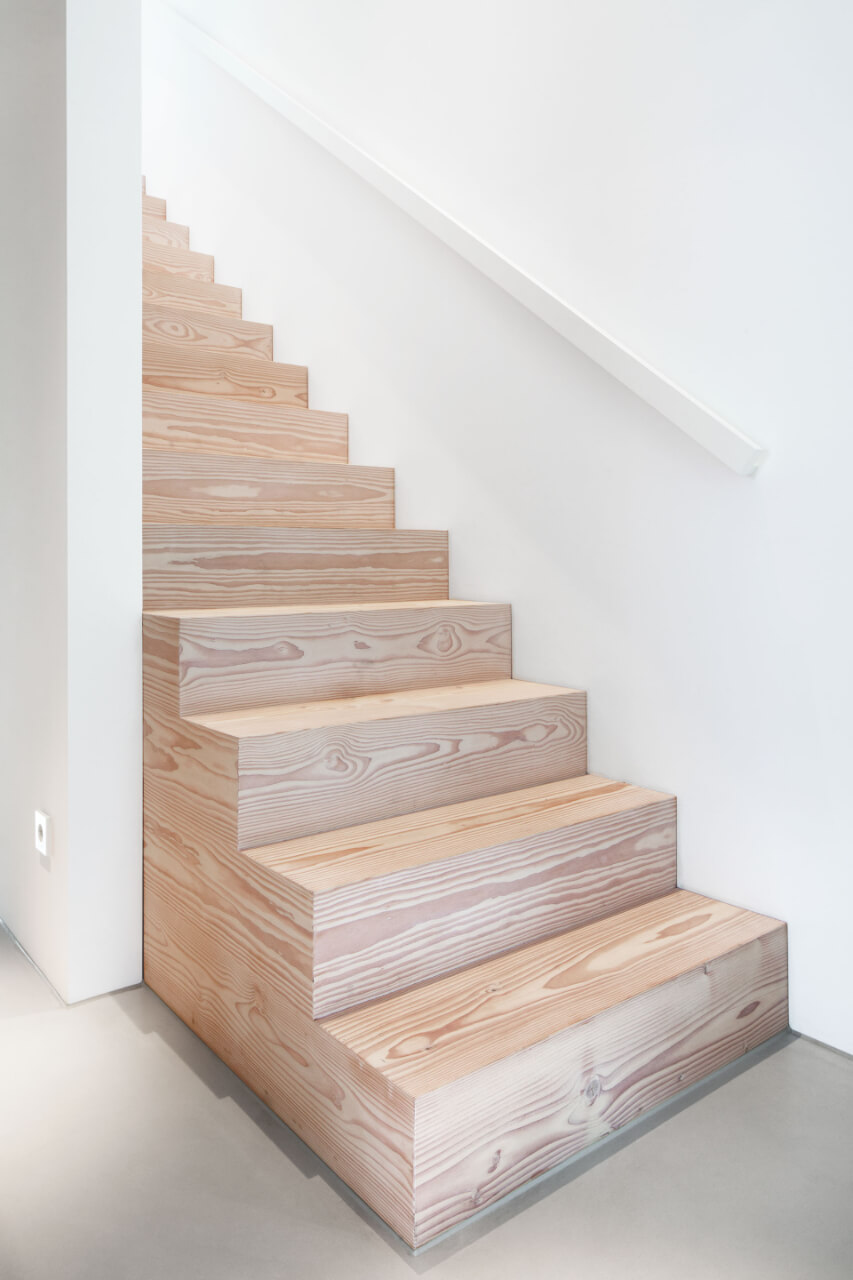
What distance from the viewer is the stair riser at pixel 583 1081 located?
951 mm

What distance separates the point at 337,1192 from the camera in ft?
3.36

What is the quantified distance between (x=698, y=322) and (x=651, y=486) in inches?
11.2

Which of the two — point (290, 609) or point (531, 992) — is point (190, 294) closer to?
point (290, 609)

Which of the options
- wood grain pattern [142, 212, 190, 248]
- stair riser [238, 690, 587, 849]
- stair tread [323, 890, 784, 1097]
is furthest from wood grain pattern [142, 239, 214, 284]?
stair tread [323, 890, 784, 1097]

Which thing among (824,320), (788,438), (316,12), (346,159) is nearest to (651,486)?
(788,438)

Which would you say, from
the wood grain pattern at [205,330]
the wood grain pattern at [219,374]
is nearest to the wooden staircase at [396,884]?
the wood grain pattern at [219,374]

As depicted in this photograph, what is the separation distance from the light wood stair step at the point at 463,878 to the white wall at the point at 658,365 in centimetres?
14

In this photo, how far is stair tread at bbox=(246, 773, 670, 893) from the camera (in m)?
1.16

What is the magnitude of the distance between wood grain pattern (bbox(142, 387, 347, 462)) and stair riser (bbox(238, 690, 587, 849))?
1.00m

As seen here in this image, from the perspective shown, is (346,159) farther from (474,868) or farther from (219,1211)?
(219,1211)

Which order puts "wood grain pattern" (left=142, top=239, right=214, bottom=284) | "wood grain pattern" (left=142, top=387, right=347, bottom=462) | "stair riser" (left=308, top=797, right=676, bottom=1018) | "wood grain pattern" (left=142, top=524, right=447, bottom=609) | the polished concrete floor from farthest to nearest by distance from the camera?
"wood grain pattern" (left=142, top=239, right=214, bottom=284) → "wood grain pattern" (left=142, top=387, right=347, bottom=462) → "wood grain pattern" (left=142, top=524, right=447, bottom=609) → "stair riser" (left=308, top=797, right=676, bottom=1018) → the polished concrete floor

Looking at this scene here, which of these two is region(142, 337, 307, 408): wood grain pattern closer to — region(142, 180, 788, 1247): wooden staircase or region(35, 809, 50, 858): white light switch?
region(142, 180, 788, 1247): wooden staircase

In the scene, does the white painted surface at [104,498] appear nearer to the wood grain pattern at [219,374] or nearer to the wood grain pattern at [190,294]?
the wood grain pattern at [219,374]

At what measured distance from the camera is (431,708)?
4.86 feet
